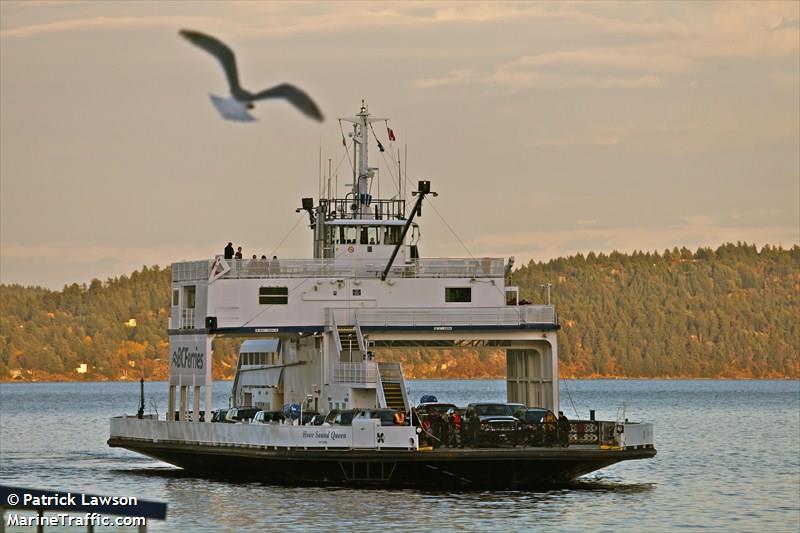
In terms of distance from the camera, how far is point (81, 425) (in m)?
101

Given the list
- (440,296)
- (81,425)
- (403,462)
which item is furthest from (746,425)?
(403,462)

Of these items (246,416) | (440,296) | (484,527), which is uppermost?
(440,296)

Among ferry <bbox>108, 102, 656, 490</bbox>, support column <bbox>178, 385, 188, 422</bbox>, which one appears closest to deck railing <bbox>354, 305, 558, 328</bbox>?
ferry <bbox>108, 102, 656, 490</bbox>

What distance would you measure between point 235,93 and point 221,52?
636 mm

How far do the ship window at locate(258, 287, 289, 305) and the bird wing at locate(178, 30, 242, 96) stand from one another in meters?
23.7

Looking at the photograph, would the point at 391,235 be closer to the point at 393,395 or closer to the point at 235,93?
the point at 393,395

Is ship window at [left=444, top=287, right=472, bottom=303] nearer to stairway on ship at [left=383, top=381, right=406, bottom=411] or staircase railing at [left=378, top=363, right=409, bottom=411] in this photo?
staircase railing at [left=378, top=363, right=409, bottom=411]

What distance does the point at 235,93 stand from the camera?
936 inches

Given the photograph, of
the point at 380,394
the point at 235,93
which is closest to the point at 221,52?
the point at 235,93

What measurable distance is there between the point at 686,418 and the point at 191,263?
65380mm

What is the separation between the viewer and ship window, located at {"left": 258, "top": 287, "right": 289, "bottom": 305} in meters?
47.5

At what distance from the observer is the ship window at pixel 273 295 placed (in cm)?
4753

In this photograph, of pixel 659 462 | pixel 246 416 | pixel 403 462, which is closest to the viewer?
pixel 403 462

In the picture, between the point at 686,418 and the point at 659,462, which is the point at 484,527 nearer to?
the point at 659,462
